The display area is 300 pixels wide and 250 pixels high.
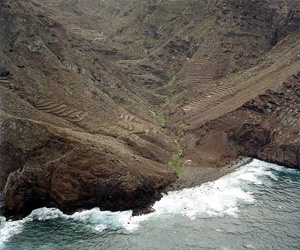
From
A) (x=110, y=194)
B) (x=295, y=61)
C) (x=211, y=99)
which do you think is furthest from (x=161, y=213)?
(x=295, y=61)

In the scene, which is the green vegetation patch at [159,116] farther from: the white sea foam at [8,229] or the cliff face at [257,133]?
the white sea foam at [8,229]

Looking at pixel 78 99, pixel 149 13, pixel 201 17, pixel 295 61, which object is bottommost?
pixel 78 99

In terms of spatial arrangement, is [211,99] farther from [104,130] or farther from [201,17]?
[201,17]

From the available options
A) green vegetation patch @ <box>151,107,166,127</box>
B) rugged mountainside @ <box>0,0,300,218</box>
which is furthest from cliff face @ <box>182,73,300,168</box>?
green vegetation patch @ <box>151,107,166,127</box>

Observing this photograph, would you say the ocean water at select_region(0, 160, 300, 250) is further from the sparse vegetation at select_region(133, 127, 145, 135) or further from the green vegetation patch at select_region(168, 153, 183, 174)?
the sparse vegetation at select_region(133, 127, 145, 135)

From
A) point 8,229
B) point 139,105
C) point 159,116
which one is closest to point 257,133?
point 159,116

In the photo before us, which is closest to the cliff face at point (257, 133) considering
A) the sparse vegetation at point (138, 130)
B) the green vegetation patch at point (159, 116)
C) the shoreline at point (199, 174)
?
the shoreline at point (199, 174)
